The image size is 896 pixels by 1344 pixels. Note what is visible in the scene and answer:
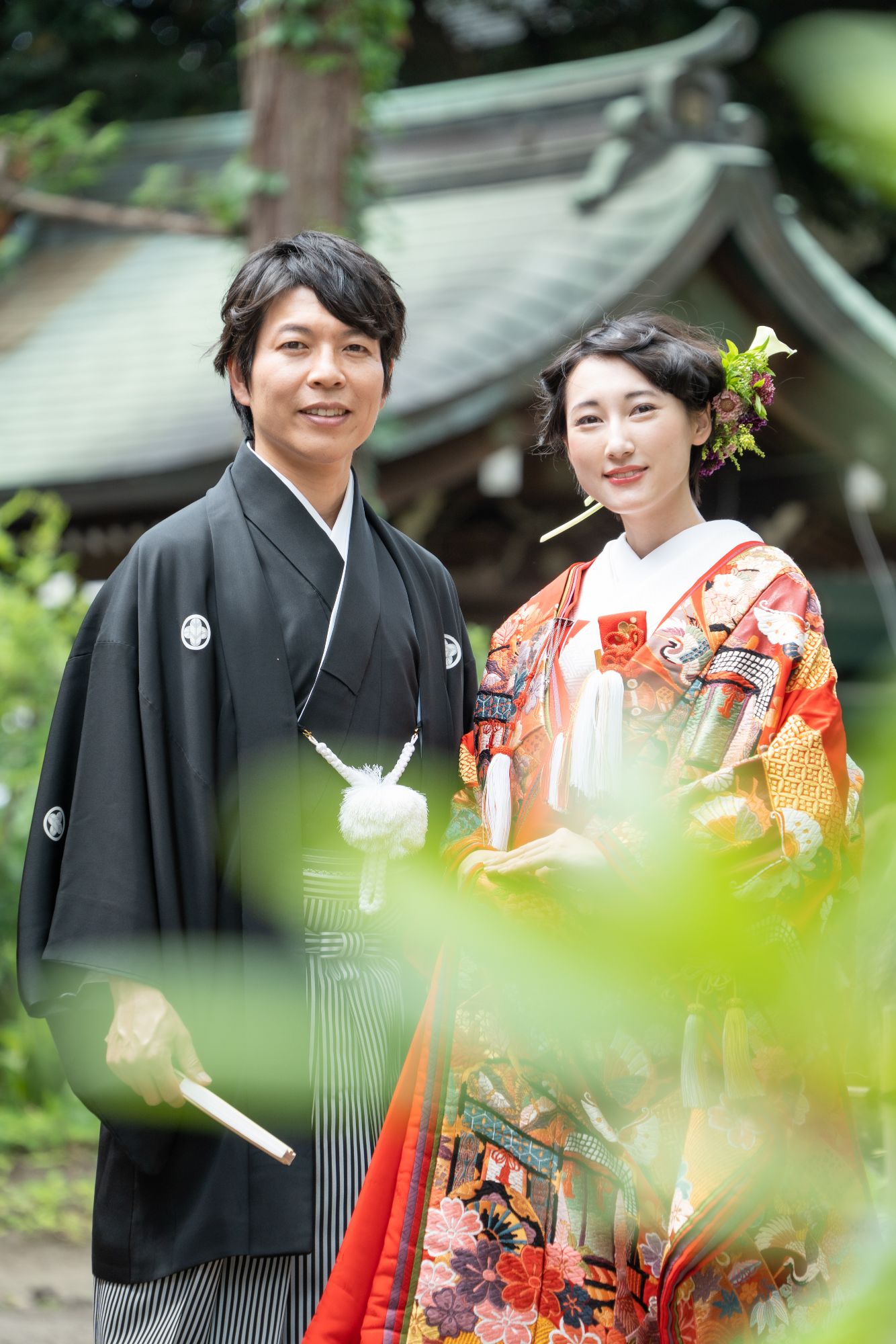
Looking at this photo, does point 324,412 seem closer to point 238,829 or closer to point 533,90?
point 238,829

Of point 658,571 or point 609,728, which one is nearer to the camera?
point 609,728

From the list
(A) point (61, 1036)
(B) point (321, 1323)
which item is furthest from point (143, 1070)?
(B) point (321, 1323)

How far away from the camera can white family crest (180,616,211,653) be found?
6.86ft

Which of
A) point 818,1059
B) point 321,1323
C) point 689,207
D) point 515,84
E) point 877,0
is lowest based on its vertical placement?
point 321,1323

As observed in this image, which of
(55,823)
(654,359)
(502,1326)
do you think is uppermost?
(654,359)

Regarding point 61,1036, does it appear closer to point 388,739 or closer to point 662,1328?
point 388,739

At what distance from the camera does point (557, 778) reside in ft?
6.27

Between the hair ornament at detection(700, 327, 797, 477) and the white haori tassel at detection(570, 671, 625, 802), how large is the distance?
0.44 meters

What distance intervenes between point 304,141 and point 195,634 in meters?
3.13

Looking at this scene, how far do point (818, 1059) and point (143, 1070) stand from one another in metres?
1.44

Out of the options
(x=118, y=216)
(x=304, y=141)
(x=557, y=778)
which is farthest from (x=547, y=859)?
(x=118, y=216)

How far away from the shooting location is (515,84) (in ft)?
27.4

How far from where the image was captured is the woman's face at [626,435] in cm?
199

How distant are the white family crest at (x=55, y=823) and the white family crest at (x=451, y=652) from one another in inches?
28.0
